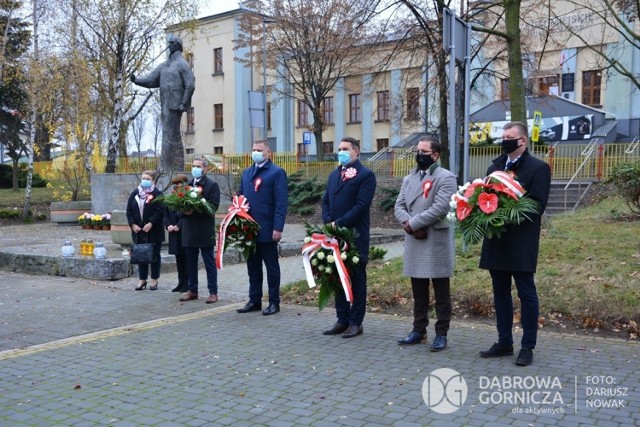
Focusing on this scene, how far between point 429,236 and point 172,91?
13.6 meters

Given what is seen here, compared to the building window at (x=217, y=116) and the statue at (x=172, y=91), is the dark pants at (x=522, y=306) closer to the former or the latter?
the statue at (x=172, y=91)

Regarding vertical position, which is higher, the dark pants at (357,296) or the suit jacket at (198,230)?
the suit jacket at (198,230)

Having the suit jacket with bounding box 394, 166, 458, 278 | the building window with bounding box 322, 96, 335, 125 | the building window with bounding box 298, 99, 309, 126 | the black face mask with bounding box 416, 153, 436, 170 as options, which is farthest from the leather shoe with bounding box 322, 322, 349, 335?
the building window with bounding box 298, 99, 309, 126

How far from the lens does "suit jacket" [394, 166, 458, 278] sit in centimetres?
641

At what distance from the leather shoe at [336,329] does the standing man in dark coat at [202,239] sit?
8.45 feet

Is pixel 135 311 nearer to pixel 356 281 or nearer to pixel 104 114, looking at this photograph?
pixel 356 281

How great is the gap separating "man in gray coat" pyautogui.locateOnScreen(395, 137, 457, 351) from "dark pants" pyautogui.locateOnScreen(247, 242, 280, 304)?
89.6 inches

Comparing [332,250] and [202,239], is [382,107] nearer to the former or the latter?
[202,239]

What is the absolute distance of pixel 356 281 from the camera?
7293mm

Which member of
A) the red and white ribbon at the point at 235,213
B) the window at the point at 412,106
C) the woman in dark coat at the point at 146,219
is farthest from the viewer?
the window at the point at 412,106

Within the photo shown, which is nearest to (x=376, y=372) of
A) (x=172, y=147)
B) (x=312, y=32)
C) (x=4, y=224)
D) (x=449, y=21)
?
(x=449, y=21)

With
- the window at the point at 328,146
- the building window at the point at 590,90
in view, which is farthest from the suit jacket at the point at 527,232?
the window at the point at 328,146

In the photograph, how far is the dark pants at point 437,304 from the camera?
652cm

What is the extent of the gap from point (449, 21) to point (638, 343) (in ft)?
15.3
